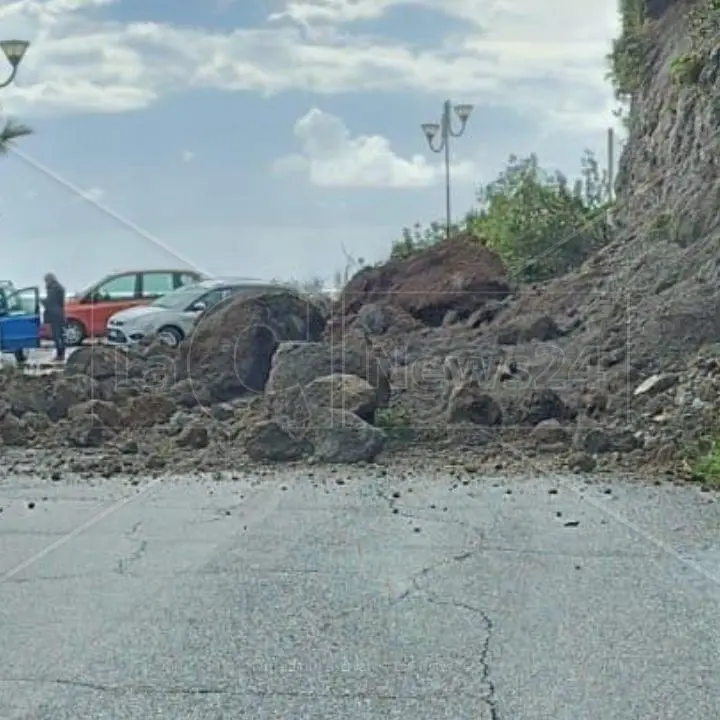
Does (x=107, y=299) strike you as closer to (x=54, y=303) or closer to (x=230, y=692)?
(x=54, y=303)

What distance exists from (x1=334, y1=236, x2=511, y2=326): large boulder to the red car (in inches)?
226

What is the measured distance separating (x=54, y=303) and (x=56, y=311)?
0.81 feet

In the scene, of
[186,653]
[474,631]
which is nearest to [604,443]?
[474,631]

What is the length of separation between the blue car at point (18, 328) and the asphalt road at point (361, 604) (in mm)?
18971

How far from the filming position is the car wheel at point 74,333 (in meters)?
36.9

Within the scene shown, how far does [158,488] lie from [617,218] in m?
19.0

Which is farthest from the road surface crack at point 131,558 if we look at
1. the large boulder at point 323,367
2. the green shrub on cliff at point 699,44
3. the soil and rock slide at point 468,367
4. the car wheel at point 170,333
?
the car wheel at point 170,333

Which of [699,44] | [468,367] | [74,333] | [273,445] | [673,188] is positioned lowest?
[273,445]

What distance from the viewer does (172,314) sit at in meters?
32.5

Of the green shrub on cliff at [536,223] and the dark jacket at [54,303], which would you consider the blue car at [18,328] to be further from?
the green shrub on cliff at [536,223]

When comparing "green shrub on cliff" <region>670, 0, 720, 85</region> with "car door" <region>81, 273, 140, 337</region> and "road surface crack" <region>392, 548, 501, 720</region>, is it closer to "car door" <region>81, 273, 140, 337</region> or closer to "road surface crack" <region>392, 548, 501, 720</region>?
"car door" <region>81, 273, 140, 337</region>

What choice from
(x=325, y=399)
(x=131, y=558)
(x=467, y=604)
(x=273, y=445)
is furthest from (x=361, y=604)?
(x=325, y=399)

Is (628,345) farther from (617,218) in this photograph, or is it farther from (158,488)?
(617,218)

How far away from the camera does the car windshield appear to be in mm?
32906
